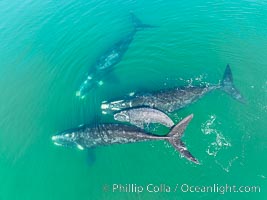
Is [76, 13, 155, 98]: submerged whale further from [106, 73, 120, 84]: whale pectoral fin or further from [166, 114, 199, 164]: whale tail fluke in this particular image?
[166, 114, 199, 164]: whale tail fluke

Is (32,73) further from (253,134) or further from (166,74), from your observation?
(253,134)

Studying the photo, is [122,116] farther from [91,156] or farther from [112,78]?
[112,78]

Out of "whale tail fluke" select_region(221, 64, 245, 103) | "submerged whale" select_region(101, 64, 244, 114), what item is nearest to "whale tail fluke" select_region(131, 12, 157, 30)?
"submerged whale" select_region(101, 64, 244, 114)

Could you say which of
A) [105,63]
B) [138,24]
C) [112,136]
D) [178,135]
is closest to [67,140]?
[112,136]

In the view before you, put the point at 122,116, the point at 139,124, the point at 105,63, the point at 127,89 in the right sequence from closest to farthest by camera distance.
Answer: the point at 139,124 < the point at 122,116 < the point at 127,89 < the point at 105,63

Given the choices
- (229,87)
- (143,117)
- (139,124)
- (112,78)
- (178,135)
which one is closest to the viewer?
(178,135)

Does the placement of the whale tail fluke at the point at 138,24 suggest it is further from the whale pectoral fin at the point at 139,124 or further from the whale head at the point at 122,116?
the whale pectoral fin at the point at 139,124
